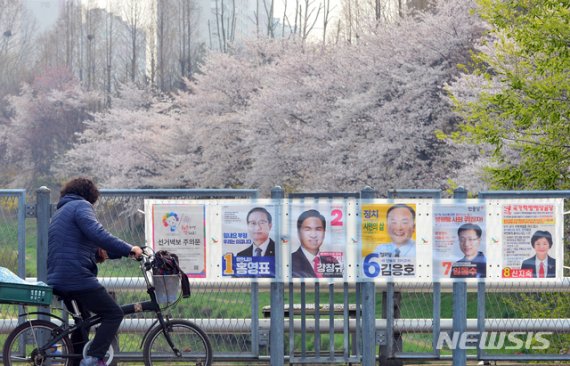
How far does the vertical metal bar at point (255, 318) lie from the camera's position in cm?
871

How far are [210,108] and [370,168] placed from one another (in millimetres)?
15486

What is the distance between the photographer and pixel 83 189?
7.96 m

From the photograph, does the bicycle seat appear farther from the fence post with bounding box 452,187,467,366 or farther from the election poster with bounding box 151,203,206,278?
the fence post with bounding box 452,187,467,366

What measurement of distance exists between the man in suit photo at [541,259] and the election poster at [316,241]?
1587 mm

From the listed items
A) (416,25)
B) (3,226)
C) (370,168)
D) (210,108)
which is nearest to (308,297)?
(3,226)

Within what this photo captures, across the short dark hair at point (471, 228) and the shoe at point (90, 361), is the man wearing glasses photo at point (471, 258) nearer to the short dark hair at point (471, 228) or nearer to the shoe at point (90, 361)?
the short dark hair at point (471, 228)

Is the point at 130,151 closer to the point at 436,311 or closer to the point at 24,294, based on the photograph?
the point at 436,311

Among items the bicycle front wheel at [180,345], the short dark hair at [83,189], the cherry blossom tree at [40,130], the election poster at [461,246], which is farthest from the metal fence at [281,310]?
the cherry blossom tree at [40,130]

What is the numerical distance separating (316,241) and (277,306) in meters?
0.65

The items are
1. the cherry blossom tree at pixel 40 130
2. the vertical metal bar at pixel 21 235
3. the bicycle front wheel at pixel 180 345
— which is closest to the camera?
the bicycle front wheel at pixel 180 345

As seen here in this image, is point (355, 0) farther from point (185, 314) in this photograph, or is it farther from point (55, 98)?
point (185, 314)

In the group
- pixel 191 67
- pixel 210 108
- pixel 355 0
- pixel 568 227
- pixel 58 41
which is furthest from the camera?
pixel 58 41

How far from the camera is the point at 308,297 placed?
1026 centimetres

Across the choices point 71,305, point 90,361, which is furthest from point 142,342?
point 71,305
